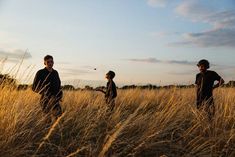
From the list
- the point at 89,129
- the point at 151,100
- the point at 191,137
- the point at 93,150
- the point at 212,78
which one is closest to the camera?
the point at 93,150

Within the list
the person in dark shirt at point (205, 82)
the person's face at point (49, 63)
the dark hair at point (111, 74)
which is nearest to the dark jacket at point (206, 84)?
the person in dark shirt at point (205, 82)

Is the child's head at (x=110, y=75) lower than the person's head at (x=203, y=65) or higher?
lower

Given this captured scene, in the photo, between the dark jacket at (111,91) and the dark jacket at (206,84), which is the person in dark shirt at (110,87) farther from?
the dark jacket at (206,84)

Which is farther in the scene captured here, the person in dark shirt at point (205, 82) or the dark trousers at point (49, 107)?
the person in dark shirt at point (205, 82)

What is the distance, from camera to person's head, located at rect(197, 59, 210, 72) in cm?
924

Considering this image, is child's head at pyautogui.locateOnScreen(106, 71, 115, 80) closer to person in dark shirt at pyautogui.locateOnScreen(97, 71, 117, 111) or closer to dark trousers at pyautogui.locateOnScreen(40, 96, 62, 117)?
person in dark shirt at pyautogui.locateOnScreen(97, 71, 117, 111)

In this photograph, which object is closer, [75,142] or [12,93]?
[75,142]

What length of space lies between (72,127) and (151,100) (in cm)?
818

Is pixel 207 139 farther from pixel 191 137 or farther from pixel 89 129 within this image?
pixel 89 129

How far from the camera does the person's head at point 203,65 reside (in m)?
9.24

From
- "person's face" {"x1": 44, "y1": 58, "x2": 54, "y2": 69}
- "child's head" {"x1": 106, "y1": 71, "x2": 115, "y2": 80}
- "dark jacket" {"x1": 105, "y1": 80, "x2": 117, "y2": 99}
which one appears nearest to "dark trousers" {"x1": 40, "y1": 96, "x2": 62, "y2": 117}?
"person's face" {"x1": 44, "y1": 58, "x2": 54, "y2": 69}

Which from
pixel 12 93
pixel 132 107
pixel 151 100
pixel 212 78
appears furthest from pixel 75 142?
pixel 151 100

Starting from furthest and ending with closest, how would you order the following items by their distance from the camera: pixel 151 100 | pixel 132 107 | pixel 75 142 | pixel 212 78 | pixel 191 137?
1. pixel 151 100
2. pixel 132 107
3. pixel 212 78
4. pixel 191 137
5. pixel 75 142

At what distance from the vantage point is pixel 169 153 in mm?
5641
